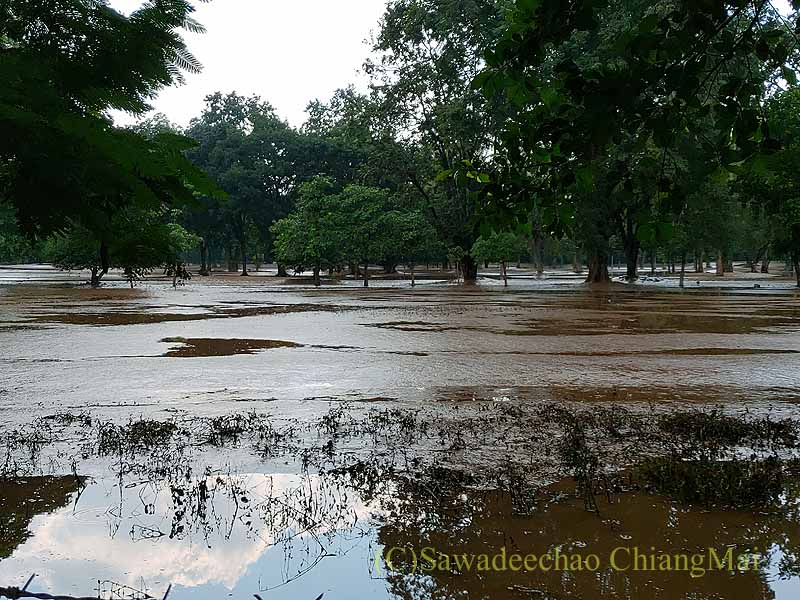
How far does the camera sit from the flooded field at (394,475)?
4148 millimetres

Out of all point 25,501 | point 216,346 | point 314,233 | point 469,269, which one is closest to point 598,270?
point 469,269

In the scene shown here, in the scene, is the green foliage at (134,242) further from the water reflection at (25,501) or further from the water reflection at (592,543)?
the water reflection at (25,501)

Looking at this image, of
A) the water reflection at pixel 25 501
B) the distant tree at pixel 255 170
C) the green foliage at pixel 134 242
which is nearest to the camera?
the green foliage at pixel 134 242

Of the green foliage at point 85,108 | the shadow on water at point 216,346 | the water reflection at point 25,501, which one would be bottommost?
the shadow on water at point 216,346

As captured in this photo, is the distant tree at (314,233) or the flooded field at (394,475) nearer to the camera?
the flooded field at (394,475)

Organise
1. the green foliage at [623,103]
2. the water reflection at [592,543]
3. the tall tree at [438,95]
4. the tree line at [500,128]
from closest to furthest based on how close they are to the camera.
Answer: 1. the tree line at [500,128]
2. the green foliage at [623,103]
3. the water reflection at [592,543]
4. the tall tree at [438,95]

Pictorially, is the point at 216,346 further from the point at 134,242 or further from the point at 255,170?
the point at 255,170

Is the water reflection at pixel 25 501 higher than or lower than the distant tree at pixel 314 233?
lower

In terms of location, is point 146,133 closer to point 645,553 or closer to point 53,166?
point 53,166

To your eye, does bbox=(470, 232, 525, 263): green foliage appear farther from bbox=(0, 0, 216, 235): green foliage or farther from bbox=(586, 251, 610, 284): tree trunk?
bbox=(0, 0, 216, 235): green foliage

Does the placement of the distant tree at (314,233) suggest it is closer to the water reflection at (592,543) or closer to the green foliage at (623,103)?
the water reflection at (592,543)

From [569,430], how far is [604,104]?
16.4 feet

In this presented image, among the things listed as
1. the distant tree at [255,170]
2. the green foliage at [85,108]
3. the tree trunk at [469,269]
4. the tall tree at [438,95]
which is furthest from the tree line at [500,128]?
the distant tree at [255,170]

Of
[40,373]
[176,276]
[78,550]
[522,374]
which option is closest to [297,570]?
[78,550]
